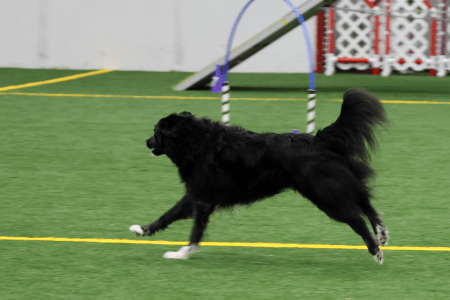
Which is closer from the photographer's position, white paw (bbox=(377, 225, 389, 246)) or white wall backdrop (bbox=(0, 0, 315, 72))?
white paw (bbox=(377, 225, 389, 246))

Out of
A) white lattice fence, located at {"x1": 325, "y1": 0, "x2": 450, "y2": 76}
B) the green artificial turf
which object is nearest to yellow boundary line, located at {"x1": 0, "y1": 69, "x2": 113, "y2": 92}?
the green artificial turf

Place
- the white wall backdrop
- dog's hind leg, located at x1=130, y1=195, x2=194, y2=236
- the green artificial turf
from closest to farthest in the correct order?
the green artificial turf < dog's hind leg, located at x1=130, y1=195, x2=194, y2=236 < the white wall backdrop

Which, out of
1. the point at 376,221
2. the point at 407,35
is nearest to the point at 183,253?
the point at 376,221

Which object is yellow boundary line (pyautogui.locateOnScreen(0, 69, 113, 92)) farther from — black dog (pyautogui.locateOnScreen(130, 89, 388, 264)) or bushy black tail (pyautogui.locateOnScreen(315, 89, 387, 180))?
bushy black tail (pyautogui.locateOnScreen(315, 89, 387, 180))

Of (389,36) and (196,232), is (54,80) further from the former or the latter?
(196,232)

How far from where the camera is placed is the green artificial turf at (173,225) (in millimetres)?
3322

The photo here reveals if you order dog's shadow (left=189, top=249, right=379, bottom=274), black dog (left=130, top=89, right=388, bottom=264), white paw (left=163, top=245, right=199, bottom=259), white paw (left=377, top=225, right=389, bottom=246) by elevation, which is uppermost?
black dog (left=130, top=89, right=388, bottom=264)

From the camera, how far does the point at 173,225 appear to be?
4449mm

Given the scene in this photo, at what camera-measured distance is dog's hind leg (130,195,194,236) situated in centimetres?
388

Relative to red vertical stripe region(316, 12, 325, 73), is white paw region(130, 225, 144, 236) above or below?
below

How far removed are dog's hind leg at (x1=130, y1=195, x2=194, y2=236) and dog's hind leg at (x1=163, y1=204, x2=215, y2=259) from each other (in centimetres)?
13

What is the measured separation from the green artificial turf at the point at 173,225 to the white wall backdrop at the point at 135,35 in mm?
5483

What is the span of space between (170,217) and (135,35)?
443 inches

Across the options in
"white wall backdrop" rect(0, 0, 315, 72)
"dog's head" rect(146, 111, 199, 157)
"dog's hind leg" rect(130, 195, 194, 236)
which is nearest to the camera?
"dog's head" rect(146, 111, 199, 157)
